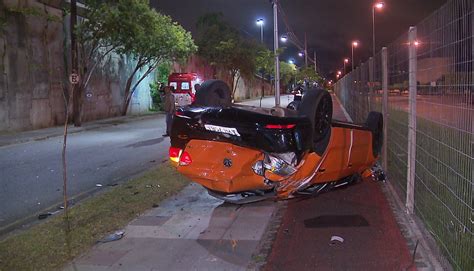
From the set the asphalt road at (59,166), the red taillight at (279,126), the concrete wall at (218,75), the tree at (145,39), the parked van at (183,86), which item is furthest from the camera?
the concrete wall at (218,75)

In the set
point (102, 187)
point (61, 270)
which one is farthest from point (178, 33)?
point (61, 270)

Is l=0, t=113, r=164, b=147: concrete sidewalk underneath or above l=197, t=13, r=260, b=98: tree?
underneath

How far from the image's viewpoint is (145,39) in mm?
27703

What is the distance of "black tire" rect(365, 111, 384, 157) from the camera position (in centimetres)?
808

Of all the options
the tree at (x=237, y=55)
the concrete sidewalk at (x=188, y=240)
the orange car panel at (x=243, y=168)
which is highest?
the tree at (x=237, y=55)

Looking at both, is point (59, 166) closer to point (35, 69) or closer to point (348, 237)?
point (348, 237)

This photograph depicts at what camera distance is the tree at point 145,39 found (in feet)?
79.3

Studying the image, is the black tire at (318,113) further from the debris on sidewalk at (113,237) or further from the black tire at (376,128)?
the debris on sidewalk at (113,237)

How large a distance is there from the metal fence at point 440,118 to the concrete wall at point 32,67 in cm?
1721

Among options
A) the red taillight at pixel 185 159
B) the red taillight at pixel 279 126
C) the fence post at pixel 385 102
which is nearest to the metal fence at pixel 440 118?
the fence post at pixel 385 102

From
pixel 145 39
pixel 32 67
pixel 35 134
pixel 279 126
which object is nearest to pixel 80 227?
pixel 279 126

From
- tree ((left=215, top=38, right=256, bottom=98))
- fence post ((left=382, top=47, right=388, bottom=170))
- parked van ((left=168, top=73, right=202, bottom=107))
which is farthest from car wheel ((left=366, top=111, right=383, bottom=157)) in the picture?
tree ((left=215, top=38, right=256, bottom=98))

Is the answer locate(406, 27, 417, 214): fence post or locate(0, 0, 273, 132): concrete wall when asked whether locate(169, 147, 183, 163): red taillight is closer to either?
locate(406, 27, 417, 214): fence post

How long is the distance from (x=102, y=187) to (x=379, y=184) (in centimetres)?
487
